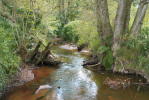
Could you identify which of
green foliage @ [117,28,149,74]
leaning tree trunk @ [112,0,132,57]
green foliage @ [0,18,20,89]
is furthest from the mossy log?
green foliage @ [117,28,149,74]

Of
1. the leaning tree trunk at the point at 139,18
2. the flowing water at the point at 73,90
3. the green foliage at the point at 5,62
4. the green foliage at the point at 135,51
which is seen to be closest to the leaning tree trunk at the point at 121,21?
the green foliage at the point at 135,51

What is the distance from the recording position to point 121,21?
962 centimetres

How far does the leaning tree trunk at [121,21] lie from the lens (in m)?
9.49

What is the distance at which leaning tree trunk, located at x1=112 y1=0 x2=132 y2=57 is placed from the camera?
949cm

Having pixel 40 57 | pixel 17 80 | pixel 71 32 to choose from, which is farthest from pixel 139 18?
pixel 71 32

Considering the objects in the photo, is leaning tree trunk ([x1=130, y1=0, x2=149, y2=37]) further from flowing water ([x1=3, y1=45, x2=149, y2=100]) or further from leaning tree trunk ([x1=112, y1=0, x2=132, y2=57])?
flowing water ([x1=3, y1=45, x2=149, y2=100])

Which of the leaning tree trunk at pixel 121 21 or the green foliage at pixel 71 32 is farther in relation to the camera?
the green foliage at pixel 71 32

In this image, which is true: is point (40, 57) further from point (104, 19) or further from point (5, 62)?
point (104, 19)

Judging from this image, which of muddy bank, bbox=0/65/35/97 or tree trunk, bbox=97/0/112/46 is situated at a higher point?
tree trunk, bbox=97/0/112/46

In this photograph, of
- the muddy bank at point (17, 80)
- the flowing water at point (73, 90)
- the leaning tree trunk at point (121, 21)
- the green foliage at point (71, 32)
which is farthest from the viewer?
the green foliage at point (71, 32)

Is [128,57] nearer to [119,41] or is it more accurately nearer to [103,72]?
[119,41]

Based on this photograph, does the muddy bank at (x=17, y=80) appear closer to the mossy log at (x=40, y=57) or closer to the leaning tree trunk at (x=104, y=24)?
the mossy log at (x=40, y=57)

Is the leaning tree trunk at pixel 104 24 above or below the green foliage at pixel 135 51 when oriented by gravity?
above

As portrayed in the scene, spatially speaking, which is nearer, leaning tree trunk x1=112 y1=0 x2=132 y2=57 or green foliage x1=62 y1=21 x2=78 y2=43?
leaning tree trunk x1=112 y1=0 x2=132 y2=57
